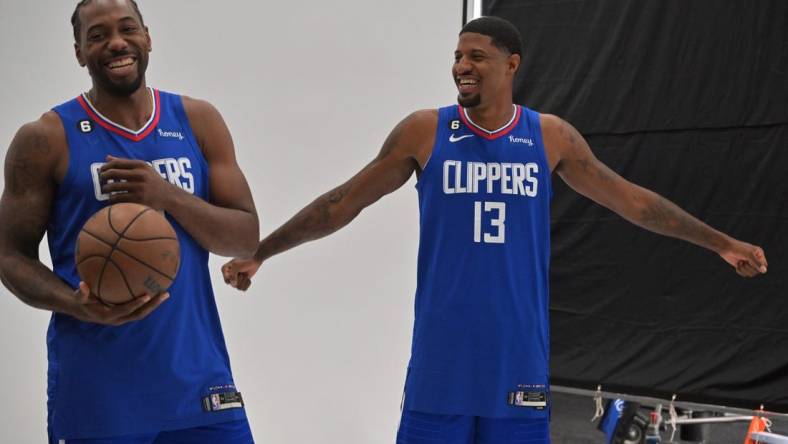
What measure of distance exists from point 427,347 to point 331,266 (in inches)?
69.1

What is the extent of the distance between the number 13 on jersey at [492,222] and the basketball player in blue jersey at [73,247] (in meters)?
0.80

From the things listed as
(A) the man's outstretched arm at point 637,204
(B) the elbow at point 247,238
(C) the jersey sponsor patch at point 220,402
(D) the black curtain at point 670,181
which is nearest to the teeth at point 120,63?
(B) the elbow at point 247,238

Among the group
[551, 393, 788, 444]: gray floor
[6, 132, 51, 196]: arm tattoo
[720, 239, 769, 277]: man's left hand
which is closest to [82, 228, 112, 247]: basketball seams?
[6, 132, 51, 196]: arm tattoo

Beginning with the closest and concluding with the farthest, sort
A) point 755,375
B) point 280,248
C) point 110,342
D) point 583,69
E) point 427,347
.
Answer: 1. point 110,342
2. point 427,347
3. point 280,248
4. point 755,375
5. point 583,69

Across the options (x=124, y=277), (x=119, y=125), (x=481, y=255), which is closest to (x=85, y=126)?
(x=119, y=125)

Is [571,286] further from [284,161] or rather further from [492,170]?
[492,170]

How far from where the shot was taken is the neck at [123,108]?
2117 mm

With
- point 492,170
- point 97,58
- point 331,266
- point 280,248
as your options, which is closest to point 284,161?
point 331,266

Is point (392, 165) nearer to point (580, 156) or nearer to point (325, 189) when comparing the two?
point (580, 156)

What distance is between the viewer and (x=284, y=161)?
14.4ft

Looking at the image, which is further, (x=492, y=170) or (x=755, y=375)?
(x=755, y=375)

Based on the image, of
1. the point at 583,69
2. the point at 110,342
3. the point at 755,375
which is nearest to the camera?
the point at 110,342

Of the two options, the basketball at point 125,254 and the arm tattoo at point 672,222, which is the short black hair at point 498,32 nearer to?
the arm tattoo at point 672,222

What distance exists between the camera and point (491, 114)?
279cm
